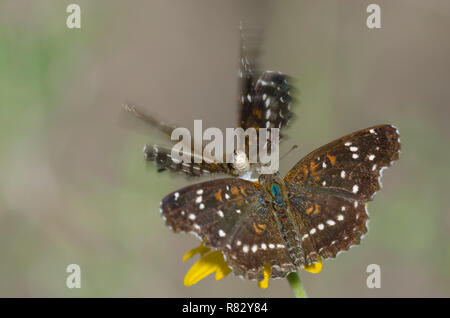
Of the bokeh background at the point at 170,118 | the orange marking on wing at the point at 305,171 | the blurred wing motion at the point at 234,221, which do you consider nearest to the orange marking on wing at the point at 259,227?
the blurred wing motion at the point at 234,221

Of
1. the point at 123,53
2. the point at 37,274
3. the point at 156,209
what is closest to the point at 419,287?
the point at 156,209

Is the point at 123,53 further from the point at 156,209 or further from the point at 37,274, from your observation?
the point at 37,274

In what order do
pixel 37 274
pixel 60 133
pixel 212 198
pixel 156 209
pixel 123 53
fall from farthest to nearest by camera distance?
pixel 123 53
pixel 60 133
pixel 156 209
pixel 37 274
pixel 212 198

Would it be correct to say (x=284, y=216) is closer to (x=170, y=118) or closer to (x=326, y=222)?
(x=326, y=222)

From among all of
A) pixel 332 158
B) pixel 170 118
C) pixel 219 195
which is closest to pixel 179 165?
pixel 219 195

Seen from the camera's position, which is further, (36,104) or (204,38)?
(204,38)

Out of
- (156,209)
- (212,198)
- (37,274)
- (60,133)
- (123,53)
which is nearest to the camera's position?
(212,198)

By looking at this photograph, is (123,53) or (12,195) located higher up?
(123,53)
